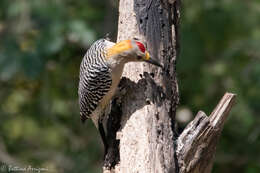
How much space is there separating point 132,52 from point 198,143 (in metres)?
0.87

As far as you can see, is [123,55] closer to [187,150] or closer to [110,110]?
[110,110]

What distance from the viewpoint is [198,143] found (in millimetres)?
3807

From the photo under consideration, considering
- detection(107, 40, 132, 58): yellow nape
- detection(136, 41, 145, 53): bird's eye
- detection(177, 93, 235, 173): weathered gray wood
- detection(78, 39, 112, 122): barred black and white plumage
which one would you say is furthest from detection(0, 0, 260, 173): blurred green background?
detection(177, 93, 235, 173): weathered gray wood

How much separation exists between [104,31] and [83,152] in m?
1.92

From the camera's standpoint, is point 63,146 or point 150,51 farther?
point 63,146

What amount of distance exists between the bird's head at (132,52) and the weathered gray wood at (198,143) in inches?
22.1

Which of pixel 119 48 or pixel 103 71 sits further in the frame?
pixel 103 71

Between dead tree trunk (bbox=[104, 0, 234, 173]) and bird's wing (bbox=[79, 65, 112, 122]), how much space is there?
14 cm

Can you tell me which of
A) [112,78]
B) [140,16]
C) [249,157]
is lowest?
[249,157]

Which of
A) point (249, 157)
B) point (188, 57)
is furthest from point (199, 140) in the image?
point (249, 157)

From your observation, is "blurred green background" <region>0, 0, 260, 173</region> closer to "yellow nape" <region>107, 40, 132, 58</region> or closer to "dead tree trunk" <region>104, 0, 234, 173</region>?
"yellow nape" <region>107, 40, 132, 58</region>

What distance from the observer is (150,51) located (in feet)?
13.1

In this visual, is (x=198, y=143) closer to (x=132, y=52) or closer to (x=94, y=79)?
(x=132, y=52)

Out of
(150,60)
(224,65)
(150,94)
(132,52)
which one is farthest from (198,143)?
(224,65)
